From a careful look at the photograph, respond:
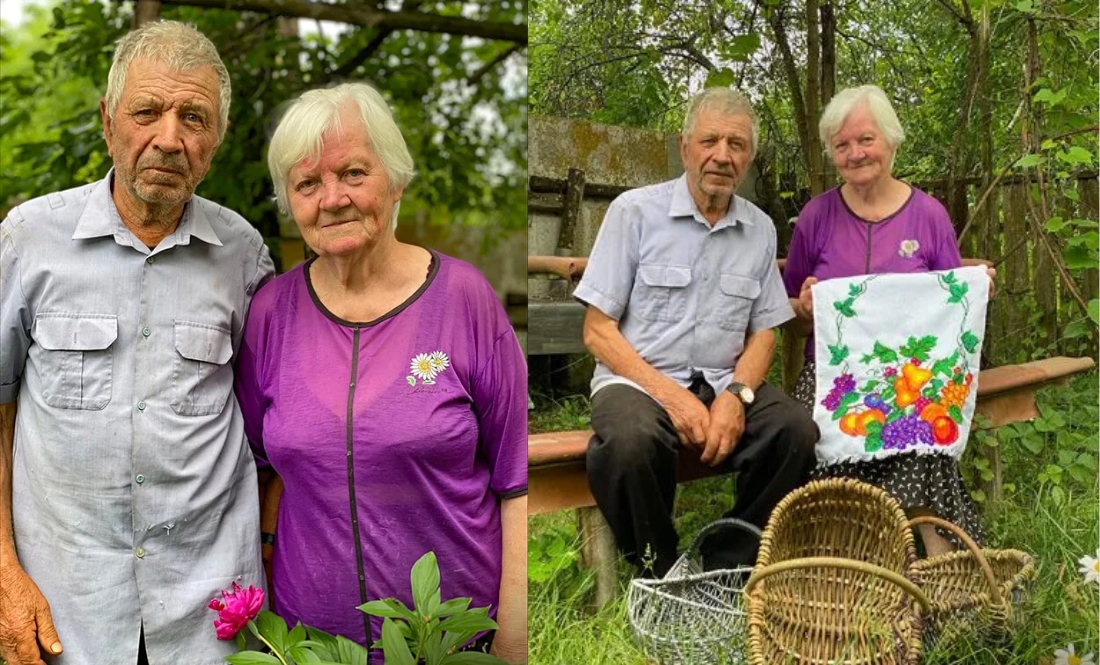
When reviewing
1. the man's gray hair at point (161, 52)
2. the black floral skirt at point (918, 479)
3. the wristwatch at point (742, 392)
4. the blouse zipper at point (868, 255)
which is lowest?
the black floral skirt at point (918, 479)

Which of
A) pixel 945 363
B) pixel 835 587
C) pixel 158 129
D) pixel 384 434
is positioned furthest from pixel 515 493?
pixel 158 129

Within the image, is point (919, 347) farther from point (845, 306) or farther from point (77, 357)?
point (77, 357)

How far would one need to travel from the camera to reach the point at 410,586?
2021mm

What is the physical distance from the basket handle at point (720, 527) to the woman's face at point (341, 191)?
33.1 inches

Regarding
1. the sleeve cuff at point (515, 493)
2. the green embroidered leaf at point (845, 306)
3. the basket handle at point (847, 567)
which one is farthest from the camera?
the sleeve cuff at point (515, 493)

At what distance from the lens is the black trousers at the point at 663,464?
180 centimetres

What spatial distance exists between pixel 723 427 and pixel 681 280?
0.89 feet

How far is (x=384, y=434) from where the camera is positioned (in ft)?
6.30

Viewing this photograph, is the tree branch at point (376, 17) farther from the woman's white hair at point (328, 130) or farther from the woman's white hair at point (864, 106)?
the woman's white hair at point (864, 106)

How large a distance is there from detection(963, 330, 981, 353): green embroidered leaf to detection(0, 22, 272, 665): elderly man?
1.41 metres

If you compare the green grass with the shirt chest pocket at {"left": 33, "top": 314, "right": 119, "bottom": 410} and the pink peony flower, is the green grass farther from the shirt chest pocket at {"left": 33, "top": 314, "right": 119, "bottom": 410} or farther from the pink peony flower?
the shirt chest pocket at {"left": 33, "top": 314, "right": 119, "bottom": 410}

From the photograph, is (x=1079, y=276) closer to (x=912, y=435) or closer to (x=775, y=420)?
(x=912, y=435)

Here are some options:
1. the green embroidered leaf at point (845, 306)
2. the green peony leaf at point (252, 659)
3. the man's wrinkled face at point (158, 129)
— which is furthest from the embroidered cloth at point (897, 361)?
the man's wrinkled face at point (158, 129)

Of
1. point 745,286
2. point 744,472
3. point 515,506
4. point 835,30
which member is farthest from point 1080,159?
point 515,506
